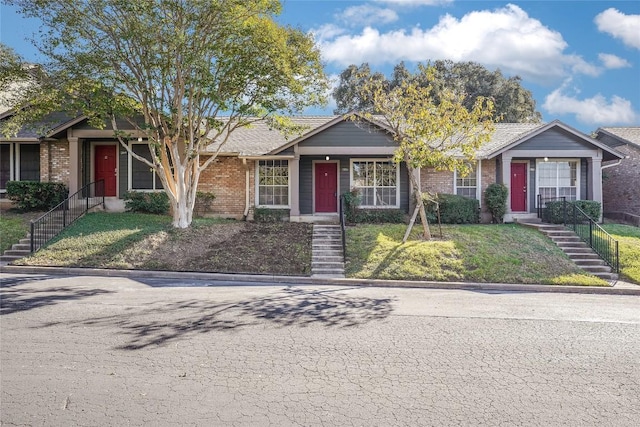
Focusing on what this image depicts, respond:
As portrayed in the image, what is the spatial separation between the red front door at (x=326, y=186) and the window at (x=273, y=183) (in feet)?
4.66

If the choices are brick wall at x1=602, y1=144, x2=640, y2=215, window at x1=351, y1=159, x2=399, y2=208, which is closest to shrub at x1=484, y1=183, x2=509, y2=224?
window at x1=351, y1=159, x2=399, y2=208

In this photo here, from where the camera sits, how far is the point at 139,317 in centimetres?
692

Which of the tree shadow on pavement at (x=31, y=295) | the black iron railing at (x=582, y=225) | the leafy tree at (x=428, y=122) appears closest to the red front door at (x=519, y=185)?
the black iron railing at (x=582, y=225)

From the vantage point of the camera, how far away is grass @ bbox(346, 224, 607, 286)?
11.6 meters

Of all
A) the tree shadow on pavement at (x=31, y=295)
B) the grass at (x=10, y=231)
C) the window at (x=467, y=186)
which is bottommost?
the tree shadow on pavement at (x=31, y=295)

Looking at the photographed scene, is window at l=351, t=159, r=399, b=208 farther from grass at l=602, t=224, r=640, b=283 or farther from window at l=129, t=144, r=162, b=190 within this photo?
window at l=129, t=144, r=162, b=190

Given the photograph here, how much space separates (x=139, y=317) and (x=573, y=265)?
39.0 ft

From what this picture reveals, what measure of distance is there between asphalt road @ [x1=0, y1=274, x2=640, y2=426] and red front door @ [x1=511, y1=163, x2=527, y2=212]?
1150cm

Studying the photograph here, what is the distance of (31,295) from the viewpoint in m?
8.42

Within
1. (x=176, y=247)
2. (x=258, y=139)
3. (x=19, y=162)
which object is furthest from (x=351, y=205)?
(x=19, y=162)

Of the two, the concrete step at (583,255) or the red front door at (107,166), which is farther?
the red front door at (107,166)

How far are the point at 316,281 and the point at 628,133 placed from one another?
69.8ft

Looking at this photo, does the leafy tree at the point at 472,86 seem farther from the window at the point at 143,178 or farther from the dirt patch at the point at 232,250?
the dirt patch at the point at 232,250

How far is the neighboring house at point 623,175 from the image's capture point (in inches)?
833
